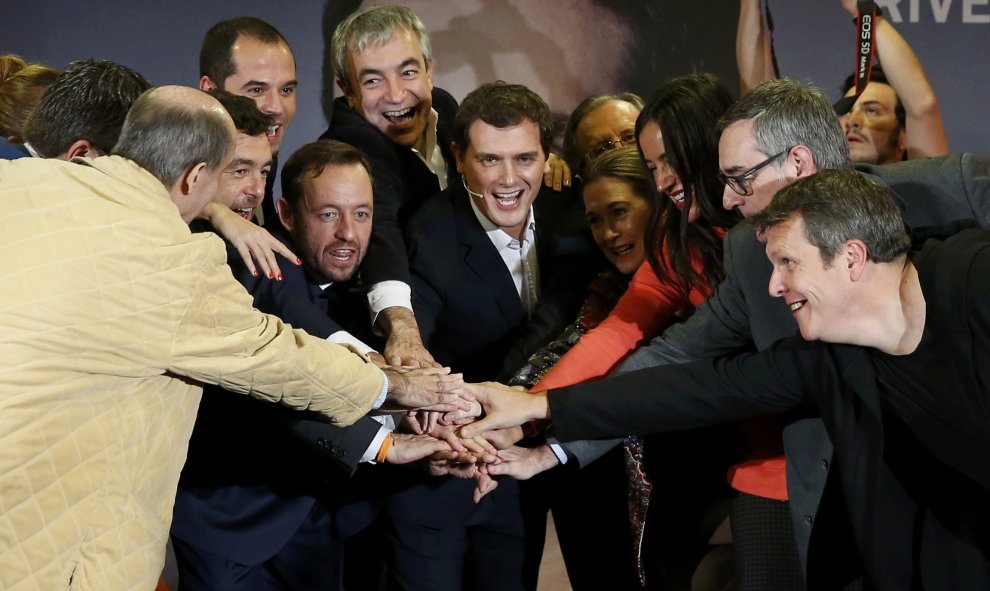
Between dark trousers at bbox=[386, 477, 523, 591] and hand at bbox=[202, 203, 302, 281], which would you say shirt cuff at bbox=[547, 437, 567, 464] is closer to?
dark trousers at bbox=[386, 477, 523, 591]

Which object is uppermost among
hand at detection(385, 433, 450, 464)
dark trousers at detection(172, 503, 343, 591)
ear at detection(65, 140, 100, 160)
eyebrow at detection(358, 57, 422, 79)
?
eyebrow at detection(358, 57, 422, 79)

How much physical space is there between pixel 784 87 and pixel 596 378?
2.83ft

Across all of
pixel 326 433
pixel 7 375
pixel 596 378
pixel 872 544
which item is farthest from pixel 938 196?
pixel 7 375

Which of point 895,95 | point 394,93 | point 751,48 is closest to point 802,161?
point 394,93

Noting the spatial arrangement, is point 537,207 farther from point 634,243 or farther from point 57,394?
point 57,394

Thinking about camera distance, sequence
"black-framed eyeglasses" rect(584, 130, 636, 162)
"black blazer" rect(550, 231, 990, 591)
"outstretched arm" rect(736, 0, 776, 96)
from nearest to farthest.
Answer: "black blazer" rect(550, 231, 990, 591), "black-framed eyeglasses" rect(584, 130, 636, 162), "outstretched arm" rect(736, 0, 776, 96)

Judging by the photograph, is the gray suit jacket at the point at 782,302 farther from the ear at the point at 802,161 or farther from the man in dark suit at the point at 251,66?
the man in dark suit at the point at 251,66

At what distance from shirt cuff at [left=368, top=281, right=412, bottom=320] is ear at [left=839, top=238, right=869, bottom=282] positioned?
1.21m

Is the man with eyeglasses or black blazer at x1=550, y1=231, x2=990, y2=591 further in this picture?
the man with eyeglasses

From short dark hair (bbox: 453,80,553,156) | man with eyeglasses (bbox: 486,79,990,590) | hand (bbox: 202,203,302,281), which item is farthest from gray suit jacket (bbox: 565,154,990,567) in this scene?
hand (bbox: 202,203,302,281)

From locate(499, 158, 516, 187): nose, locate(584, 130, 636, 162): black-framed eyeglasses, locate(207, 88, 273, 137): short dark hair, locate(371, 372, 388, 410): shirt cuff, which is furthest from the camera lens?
locate(584, 130, 636, 162): black-framed eyeglasses

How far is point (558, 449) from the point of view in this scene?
2824 millimetres

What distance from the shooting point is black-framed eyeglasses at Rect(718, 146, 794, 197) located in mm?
2459

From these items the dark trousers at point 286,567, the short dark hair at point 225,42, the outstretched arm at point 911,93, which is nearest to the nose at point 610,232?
the dark trousers at point 286,567
